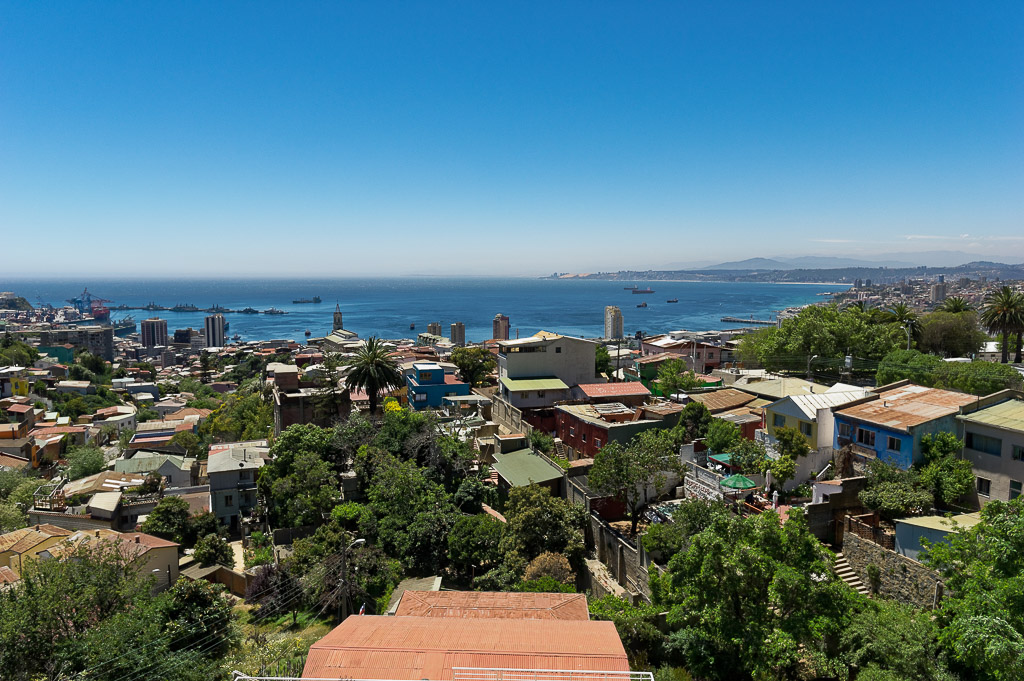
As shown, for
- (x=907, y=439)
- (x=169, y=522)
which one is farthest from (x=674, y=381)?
(x=169, y=522)

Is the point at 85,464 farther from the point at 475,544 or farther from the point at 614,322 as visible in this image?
the point at 614,322

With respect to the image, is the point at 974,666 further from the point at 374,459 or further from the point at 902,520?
the point at 374,459

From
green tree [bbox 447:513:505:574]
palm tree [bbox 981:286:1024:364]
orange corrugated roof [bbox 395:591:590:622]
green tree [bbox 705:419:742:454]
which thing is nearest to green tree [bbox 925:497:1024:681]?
orange corrugated roof [bbox 395:591:590:622]

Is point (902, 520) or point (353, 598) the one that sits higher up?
point (902, 520)

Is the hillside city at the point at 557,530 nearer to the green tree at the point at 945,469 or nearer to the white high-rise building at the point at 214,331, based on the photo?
the green tree at the point at 945,469

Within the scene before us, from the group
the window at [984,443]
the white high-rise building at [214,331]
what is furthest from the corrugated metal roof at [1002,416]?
the white high-rise building at [214,331]

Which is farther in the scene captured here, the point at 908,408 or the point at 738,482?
the point at 908,408

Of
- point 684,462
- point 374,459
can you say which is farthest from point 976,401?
point 374,459

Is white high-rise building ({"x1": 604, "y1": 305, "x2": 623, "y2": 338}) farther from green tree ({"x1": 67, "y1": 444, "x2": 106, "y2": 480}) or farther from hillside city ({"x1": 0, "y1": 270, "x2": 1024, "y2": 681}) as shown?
green tree ({"x1": 67, "y1": 444, "x2": 106, "y2": 480})
